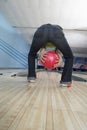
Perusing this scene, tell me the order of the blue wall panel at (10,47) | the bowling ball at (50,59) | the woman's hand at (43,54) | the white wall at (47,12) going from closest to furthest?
the woman's hand at (43,54), the bowling ball at (50,59), the white wall at (47,12), the blue wall panel at (10,47)

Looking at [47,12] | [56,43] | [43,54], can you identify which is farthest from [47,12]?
[56,43]

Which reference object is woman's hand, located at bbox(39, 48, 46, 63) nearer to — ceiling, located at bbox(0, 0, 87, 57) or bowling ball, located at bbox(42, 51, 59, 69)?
bowling ball, located at bbox(42, 51, 59, 69)

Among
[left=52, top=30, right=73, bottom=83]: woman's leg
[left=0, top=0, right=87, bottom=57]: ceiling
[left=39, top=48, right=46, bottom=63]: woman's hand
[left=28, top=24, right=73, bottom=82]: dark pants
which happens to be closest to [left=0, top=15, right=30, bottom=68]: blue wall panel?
[left=0, top=0, right=87, bottom=57]: ceiling

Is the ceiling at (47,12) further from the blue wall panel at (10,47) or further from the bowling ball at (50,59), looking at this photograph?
the bowling ball at (50,59)

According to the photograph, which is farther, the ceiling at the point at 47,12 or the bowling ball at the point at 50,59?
the ceiling at the point at 47,12

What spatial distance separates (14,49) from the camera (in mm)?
17672

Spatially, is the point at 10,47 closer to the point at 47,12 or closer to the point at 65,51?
the point at 47,12

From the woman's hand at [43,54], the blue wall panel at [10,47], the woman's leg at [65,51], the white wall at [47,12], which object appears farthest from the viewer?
the blue wall panel at [10,47]

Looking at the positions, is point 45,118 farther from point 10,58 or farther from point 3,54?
point 10,58

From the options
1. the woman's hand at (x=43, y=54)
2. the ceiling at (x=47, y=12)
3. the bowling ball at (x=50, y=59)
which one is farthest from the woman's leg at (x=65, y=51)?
the ceiling at (x=47, y=12)

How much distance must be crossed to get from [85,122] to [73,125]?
0.39ft

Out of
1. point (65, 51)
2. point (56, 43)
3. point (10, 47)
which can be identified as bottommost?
point (65, 51)

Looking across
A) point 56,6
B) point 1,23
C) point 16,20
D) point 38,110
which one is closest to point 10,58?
point 1,23

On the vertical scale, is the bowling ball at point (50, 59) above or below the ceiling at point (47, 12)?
below
